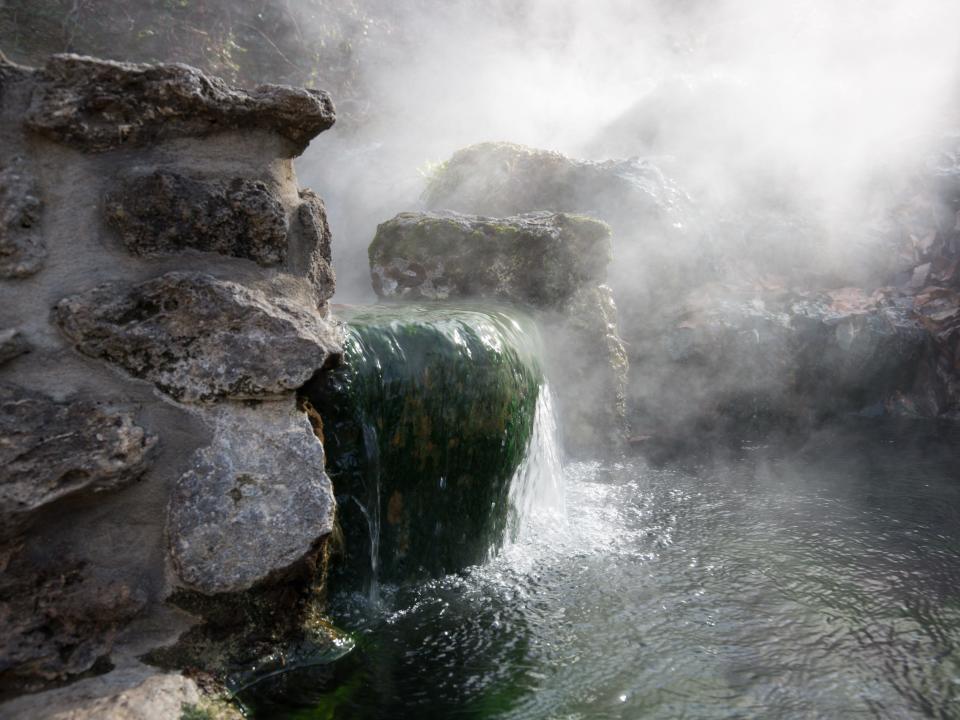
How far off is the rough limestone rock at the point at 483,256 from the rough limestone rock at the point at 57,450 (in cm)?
261

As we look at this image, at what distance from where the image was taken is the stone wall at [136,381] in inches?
67.0

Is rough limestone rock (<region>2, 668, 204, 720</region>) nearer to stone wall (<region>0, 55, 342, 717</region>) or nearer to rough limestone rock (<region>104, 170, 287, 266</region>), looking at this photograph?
stone wall (<region>0, 55, 342, 717</region>)

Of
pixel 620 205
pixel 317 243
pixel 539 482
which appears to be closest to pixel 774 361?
pixel 620 205

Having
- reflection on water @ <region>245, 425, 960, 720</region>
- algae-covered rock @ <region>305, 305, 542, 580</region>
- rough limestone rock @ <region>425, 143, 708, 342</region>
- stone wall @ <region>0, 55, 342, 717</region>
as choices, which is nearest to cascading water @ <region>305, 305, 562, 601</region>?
algae-covered rock @ <region>305, 305, 542, 580</region>

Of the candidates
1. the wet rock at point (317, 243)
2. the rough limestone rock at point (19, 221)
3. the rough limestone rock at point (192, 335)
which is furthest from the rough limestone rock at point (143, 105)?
the rough limestone rock at point (192, 335)

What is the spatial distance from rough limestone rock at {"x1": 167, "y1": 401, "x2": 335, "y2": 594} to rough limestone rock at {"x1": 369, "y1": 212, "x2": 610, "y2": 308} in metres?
2.39

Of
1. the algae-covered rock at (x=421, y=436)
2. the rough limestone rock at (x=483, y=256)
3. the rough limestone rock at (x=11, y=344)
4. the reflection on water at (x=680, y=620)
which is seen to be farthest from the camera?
the rough limestone rock at (x=483, y=256)

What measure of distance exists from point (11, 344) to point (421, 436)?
1563mm

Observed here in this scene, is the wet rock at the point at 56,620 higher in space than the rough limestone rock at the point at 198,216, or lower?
lower

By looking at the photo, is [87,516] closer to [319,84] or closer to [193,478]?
[193,478]

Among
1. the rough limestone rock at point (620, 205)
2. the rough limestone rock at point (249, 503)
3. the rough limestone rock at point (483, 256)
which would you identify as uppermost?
the rough limestone rock at point (620, 205)

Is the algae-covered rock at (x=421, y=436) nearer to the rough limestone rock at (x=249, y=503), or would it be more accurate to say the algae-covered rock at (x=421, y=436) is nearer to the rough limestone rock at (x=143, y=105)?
the rough limestone rock at (x=249, y=503)

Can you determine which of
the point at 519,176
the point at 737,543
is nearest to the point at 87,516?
the point at 737,543

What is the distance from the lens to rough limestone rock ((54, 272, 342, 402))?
1.84 meters
